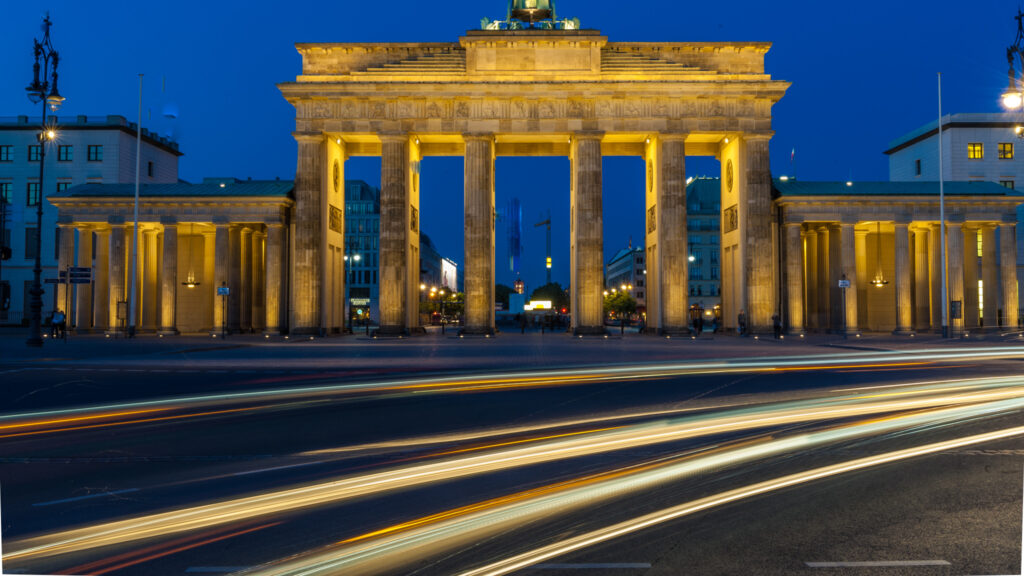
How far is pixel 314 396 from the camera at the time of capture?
14531 millimetres

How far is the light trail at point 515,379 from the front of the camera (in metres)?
12.3

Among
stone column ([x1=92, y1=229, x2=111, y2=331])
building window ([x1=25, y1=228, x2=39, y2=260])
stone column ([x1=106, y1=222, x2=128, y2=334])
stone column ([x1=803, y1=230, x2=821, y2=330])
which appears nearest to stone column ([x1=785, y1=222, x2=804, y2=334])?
stone column ([x1=803, y1=230, x2=821, y2=330])

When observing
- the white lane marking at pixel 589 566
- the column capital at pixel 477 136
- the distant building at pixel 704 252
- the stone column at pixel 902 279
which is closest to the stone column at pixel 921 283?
the stone column at pixel 902 279

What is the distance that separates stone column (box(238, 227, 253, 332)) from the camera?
52156 mm

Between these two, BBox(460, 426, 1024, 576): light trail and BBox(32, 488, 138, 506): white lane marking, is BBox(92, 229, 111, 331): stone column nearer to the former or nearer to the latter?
BBox(32, 488, 138, 506): white lane marking

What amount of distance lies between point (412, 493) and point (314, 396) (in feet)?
27.3

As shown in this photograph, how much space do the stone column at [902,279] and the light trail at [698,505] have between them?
4347 centimetres

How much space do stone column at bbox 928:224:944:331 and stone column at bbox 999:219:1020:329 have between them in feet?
12.3

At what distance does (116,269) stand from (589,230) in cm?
3287

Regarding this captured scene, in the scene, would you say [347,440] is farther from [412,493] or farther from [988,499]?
[988,499]

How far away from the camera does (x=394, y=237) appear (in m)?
48.9

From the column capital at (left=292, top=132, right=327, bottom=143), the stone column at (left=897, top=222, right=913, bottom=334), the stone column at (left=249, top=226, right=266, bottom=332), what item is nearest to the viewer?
the stone column at (left=897, top=222, right=913, bottom=334)

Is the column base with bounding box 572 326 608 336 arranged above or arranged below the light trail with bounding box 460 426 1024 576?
above

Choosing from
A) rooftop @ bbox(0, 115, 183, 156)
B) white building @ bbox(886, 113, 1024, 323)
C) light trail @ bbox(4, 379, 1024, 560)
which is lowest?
light trail @ bbox(4, 379, 1024, 560)
